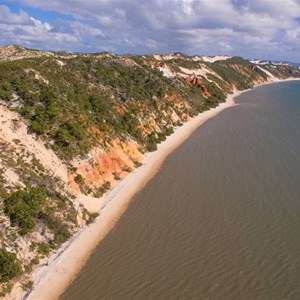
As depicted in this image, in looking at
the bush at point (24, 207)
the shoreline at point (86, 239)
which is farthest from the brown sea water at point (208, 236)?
the bush at point (24, 207)

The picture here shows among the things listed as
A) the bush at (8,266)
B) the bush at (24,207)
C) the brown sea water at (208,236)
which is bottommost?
the brown sea water at (208,236)

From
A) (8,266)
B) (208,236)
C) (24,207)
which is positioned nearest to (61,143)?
(24,207)

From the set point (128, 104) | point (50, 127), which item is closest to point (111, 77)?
point (128, 104)

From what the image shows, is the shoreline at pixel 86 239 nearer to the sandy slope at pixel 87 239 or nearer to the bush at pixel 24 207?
the sandy slope at pixel 87 239

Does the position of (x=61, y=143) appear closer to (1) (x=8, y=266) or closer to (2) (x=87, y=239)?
(2) (x=87, y=239)

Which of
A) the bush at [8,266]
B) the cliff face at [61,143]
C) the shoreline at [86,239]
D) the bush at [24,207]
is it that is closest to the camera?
the bush at [8,266]

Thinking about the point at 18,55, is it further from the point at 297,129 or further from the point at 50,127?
the point at 297,129

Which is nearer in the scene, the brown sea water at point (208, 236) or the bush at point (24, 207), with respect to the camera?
the brown sea water at point (208, 236)
